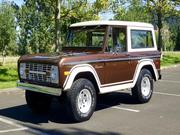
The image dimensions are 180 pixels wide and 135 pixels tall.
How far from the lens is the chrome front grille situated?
8.92 meters

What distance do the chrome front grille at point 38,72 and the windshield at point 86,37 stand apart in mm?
1678

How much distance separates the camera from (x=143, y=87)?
11.3m

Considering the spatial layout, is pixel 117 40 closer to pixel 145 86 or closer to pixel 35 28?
pixel 145 86

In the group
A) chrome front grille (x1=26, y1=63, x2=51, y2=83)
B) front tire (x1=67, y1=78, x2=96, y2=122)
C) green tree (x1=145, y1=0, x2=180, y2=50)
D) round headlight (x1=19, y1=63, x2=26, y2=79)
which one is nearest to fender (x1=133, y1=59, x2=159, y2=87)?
front tire (x1=67, y1=78, x2=96, y2=122)

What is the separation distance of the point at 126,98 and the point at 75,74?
3.65 meters

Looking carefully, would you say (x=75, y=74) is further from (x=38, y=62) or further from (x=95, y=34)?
(x=95, y=34)

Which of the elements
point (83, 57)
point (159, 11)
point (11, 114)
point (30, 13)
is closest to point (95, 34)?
point (83, 57)

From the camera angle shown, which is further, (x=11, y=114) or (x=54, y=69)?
(x=11, y=114)

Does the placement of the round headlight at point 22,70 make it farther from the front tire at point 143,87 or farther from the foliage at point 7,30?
the foliage at point 7,30

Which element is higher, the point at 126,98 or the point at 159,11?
the point at 159,11

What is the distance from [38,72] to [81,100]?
1119mm

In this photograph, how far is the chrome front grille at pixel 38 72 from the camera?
351 inches

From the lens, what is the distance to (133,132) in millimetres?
8086

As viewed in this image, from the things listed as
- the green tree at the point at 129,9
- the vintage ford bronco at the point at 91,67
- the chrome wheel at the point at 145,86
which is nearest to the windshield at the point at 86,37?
the vintage ford bronco at the point at 91,67
